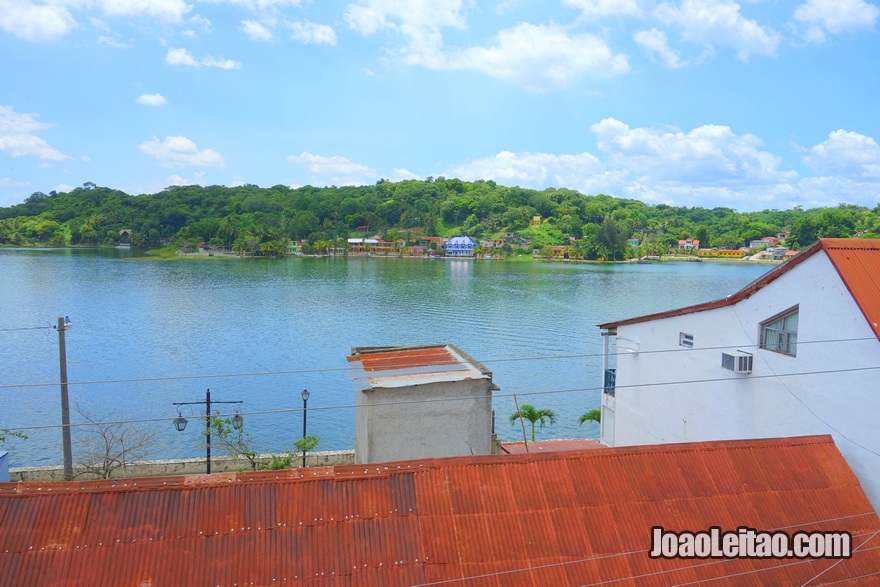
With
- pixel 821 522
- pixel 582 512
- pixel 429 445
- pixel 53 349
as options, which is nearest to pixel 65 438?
pixel 429 445

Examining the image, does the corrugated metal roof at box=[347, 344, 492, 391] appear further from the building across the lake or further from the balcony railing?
the building across the lake

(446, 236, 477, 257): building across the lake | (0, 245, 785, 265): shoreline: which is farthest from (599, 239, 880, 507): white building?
(446, 236, 477, 257): building across the lake

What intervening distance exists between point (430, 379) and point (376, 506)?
5187 mm

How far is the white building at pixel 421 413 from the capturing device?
10.6m

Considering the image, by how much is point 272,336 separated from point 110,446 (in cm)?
2174

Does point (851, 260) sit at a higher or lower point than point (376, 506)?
higher

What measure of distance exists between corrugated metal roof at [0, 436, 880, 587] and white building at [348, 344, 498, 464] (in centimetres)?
441

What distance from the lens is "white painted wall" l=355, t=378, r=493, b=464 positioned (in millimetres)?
10609

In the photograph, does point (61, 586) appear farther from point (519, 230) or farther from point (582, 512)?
point (519, 230)

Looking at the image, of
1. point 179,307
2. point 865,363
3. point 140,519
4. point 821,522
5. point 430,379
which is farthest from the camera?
point 179,307

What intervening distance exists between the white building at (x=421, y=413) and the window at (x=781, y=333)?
4.38m

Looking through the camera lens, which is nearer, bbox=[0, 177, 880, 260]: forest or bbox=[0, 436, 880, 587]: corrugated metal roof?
bbox=[0, 436, 880, 587]: corrugated metal roof

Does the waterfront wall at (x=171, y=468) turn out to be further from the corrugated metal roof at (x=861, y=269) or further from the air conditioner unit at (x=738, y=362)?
the corrugated metal roof at (x=861, y=269)

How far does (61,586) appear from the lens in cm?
480
